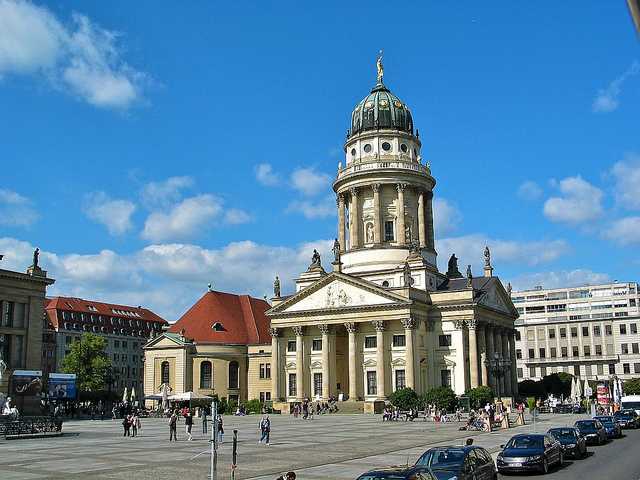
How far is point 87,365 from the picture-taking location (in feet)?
328

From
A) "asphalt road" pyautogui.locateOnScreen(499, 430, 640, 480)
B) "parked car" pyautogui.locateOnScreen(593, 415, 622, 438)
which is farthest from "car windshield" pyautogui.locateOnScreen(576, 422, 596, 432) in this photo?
"parked car" pyautogui.locateOnScreen(593, 415, 622, 438)

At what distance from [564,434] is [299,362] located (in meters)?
55.5

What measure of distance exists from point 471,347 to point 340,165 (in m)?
31.6

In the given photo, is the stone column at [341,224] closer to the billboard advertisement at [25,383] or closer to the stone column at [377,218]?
the stone column at [377,218]

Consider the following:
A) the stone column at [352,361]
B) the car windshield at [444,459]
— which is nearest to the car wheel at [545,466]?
the car windshield at [444,459]

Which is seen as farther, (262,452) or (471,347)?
(471,347)

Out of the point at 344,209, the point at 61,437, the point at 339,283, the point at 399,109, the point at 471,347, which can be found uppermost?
the point at 399,109

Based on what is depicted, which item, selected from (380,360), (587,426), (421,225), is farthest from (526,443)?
(421,225)

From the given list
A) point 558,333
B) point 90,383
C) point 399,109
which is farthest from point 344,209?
point 558,333

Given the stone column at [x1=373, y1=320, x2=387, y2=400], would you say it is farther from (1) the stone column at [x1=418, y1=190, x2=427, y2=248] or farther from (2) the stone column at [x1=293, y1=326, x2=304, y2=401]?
(1) the stone column at [x1=418, y1=190, x2=427, y2=248]

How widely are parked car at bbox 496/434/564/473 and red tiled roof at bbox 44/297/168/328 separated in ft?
349

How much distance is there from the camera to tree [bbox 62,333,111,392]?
98438 mm

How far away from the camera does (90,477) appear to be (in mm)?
25109

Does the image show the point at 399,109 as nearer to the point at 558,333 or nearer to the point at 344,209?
the point at 344,209
